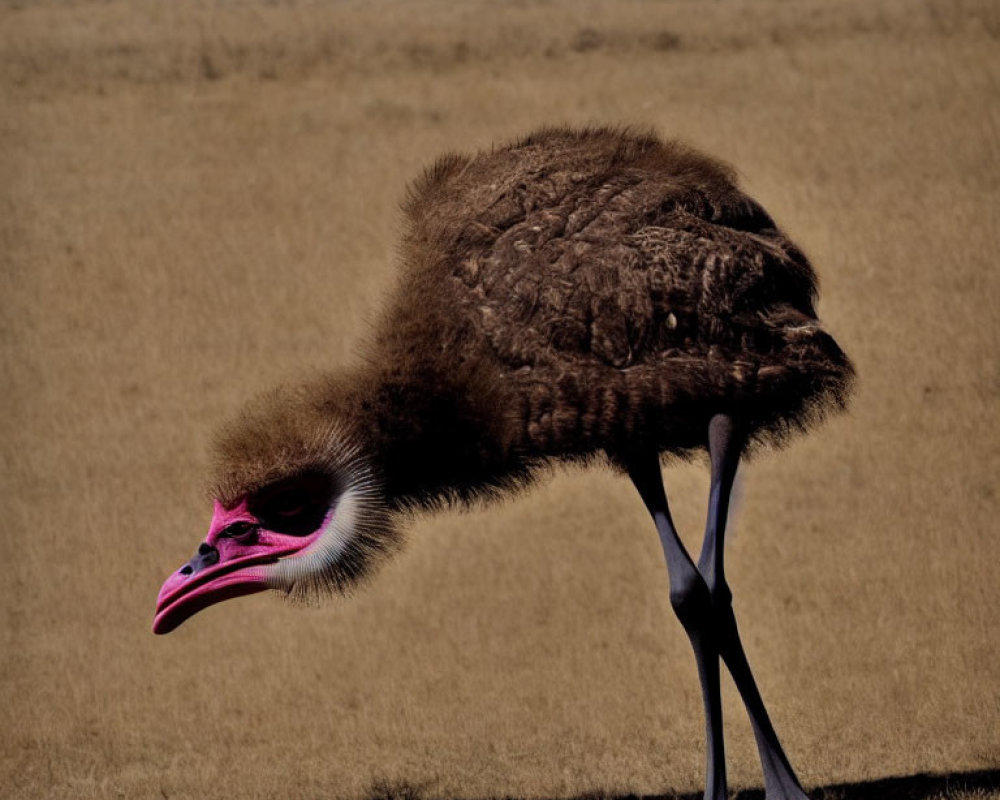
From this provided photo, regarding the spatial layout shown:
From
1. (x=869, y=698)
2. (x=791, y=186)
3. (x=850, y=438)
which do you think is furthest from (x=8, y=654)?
(x=791, y=186)

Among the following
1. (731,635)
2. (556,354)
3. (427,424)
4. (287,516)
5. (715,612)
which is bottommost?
(731,635)

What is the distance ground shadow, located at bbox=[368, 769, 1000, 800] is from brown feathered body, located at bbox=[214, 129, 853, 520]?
91.8 inches

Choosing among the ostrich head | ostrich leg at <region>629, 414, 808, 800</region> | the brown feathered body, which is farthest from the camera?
ostrich leg at <region>629, 414, 808, 800</region>

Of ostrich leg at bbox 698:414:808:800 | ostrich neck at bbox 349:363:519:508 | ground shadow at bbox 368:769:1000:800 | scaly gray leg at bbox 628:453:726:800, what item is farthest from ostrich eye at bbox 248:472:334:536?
ground shadow at bbox 368:769:1000:800

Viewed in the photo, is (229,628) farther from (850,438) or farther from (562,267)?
(562,267)

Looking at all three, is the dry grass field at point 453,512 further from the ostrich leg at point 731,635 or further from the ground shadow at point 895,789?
the ostrich leg at point 731,635

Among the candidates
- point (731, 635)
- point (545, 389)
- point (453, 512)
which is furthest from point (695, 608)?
point (453, 512)

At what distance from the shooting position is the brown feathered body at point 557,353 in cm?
684

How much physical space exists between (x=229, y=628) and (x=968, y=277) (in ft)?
27.6

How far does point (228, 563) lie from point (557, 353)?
5.40 ft

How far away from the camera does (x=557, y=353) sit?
6.93 metres

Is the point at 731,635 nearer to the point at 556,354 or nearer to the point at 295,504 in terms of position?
the point at 556,354

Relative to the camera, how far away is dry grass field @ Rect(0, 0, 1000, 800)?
10617 millimetres

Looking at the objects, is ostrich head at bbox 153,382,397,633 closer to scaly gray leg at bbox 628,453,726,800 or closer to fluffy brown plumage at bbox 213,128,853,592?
fluffy brown plumage at bbox 213,128,853,592
